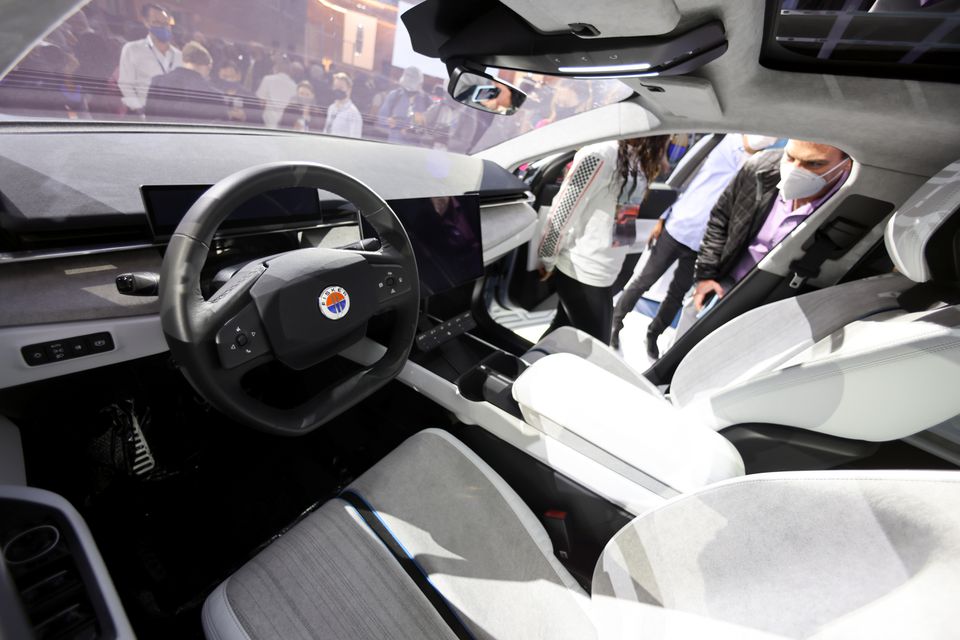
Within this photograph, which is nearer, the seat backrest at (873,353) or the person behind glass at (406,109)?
the seat backrest at (873,353)

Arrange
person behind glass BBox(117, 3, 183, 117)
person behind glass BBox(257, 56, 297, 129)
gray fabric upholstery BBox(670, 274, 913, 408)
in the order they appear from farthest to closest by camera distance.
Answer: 1. person behind glass BBox(257, 56, 297, 129)
2. person behind glass BBox(117, 3, 183, 117)
3. gray fabric upholstery BBox(670, 274, 913, 408)

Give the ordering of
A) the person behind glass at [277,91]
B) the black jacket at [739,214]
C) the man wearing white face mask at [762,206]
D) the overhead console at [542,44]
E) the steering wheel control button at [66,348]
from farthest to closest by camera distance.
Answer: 1. the person behind glass at [277,91]
2. the black jacket at [739,214]
3. the man wearing white face mask at [762,206]
4. the overhead console at [542,44]
5. the steering wheel control button at [66,348]

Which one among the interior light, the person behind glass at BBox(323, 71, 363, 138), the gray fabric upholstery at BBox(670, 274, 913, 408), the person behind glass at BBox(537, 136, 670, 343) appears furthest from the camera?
the person behind glass at BBox(323, 71, 363, 138)

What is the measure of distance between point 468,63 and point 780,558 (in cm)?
127

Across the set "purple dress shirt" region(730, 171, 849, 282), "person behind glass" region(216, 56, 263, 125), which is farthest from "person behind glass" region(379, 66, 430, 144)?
"purple dress shirt" region(730, 171, 849, 282)

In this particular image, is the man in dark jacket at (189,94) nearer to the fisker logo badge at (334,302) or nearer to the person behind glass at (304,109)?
the person behind glass at (304,109)

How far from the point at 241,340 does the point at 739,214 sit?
→ 1.96m

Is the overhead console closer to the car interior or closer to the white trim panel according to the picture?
the car interior

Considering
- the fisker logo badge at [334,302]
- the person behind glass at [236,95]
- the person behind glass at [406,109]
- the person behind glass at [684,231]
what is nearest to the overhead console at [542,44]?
the fisker logo badge at [334,302]

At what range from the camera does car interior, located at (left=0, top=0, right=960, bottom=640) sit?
625 millimetres

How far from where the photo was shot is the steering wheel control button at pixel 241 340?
2.23 ft

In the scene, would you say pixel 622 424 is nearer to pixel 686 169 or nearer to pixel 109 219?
pixel 109 219

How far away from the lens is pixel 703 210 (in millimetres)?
2432

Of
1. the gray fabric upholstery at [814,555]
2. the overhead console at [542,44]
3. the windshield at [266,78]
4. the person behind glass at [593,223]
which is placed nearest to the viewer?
the gray fabric upholstery at [814,555]
